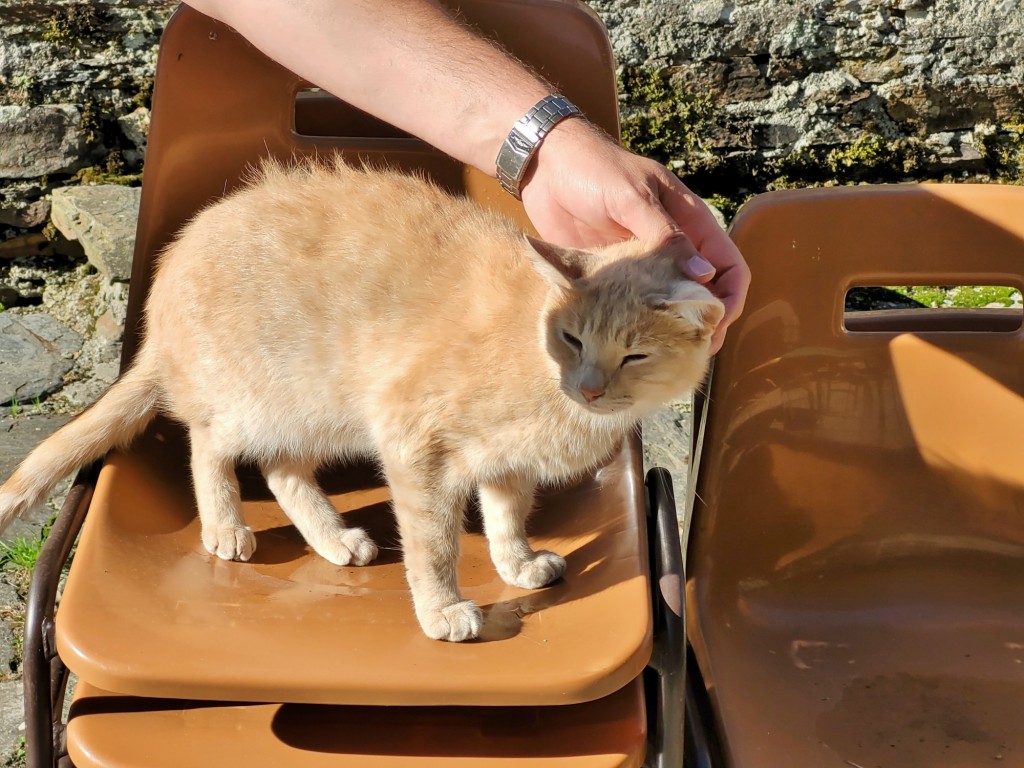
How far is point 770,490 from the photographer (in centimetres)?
162

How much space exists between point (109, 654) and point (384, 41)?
2.86 ft

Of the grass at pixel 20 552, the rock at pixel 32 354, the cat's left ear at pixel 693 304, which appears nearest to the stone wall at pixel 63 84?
the rock at pixel 32 354

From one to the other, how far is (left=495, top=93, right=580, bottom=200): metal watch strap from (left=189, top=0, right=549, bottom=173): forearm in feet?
0.04

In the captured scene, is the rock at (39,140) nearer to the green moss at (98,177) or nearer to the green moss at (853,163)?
the green moss at (98,177)

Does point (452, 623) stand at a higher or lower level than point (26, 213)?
higher

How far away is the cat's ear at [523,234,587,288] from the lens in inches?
50.1

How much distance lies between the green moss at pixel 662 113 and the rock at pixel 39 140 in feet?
4.72

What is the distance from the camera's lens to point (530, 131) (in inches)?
55.7

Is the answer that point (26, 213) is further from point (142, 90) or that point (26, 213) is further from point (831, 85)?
point (831, 85)

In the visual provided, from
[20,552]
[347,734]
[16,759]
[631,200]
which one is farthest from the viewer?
[20,552]

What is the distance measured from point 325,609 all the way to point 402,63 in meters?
0.75

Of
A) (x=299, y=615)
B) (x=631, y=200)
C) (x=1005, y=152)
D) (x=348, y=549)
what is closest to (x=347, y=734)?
(x=299, y=615)

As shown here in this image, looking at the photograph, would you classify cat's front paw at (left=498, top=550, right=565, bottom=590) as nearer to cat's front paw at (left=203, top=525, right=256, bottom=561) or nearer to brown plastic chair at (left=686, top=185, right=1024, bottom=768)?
brown plastic chair at (left=686, top=185, right=1024, bottom=768)

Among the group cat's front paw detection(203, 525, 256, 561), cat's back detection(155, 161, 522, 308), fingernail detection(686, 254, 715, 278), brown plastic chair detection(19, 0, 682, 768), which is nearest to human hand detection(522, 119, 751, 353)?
fingernail detection(686, 254, 715, 278)
